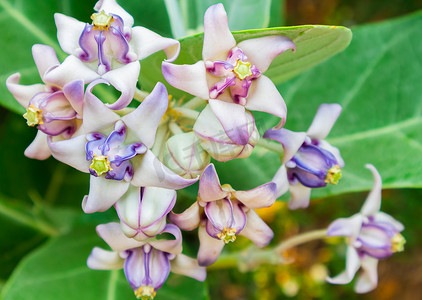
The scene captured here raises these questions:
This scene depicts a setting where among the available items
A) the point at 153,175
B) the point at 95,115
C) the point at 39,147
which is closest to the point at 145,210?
the point at 153,175

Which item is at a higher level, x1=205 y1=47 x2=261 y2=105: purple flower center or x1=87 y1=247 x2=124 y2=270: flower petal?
x1=205 y1=47 x2=261 y2=105: purple flower center

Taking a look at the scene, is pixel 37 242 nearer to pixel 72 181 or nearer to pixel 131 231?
pixel 72 181

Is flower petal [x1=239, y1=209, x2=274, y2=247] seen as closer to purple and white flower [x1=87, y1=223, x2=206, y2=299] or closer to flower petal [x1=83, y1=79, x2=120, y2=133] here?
purple and white flower [x1=87, y1=223, x2=206, y2=299]

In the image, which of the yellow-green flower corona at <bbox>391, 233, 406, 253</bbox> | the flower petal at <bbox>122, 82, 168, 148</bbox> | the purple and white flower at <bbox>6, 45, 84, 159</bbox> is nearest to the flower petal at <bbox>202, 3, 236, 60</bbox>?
the flower petal at <bbox>122, 82, 168, 148</bbox>

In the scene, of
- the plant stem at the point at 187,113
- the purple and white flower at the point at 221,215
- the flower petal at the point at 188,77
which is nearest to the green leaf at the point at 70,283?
the purple and white flower at the point at 221,215

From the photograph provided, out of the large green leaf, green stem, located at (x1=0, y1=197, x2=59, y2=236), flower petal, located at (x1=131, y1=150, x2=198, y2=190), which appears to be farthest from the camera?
green stem, located at (x1=0, y1=197, x2=59, y2=236)

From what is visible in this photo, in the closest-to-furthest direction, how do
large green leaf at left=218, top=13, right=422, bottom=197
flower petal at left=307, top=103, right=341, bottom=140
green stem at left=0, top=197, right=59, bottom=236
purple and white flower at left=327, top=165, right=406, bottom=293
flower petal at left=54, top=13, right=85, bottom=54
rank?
flower petal at left=54, top=13, right=85, bottom=54, flower petal at left=307, top=103, right=341, bottom=140, purple and white flower at left=327, top=165, right=406, bottom=293, large green leaf at left=218, top=13, right=422, bottom=197, green stem at left=0, top=197, right=59, bottom=236

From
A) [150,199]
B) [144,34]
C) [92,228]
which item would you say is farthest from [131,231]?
[92,228]
